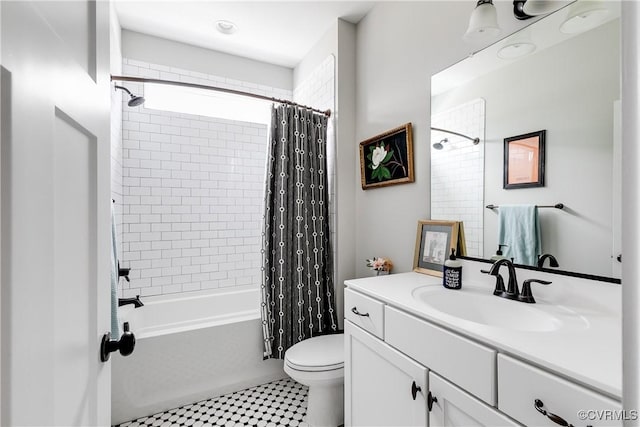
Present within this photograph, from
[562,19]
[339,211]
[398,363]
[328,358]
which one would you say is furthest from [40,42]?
[339,211]

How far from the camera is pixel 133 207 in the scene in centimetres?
254

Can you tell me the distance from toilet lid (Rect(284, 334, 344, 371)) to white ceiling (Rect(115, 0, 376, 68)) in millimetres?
2343

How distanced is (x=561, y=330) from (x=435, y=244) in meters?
0.75

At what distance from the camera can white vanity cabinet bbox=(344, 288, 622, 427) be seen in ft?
2.23

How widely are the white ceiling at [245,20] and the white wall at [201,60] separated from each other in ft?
0.22

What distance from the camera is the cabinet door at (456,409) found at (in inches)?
32.1

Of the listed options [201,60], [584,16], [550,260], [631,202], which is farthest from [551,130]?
[201,60]

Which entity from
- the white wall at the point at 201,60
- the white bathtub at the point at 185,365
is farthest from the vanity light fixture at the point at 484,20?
→ the white wall at the point at 201,60

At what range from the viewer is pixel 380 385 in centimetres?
126

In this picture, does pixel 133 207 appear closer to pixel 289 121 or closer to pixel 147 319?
pixel 147 319

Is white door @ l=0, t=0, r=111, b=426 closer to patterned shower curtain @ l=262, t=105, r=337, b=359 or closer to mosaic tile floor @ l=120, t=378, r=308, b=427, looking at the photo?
mosaic tile floor @ l=120, t=378, r=308, b=427

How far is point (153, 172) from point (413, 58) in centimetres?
228

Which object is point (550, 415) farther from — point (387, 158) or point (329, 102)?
point (329, 102)

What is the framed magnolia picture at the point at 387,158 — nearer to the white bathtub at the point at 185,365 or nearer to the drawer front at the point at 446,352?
the drawer front at the point at 446,352
